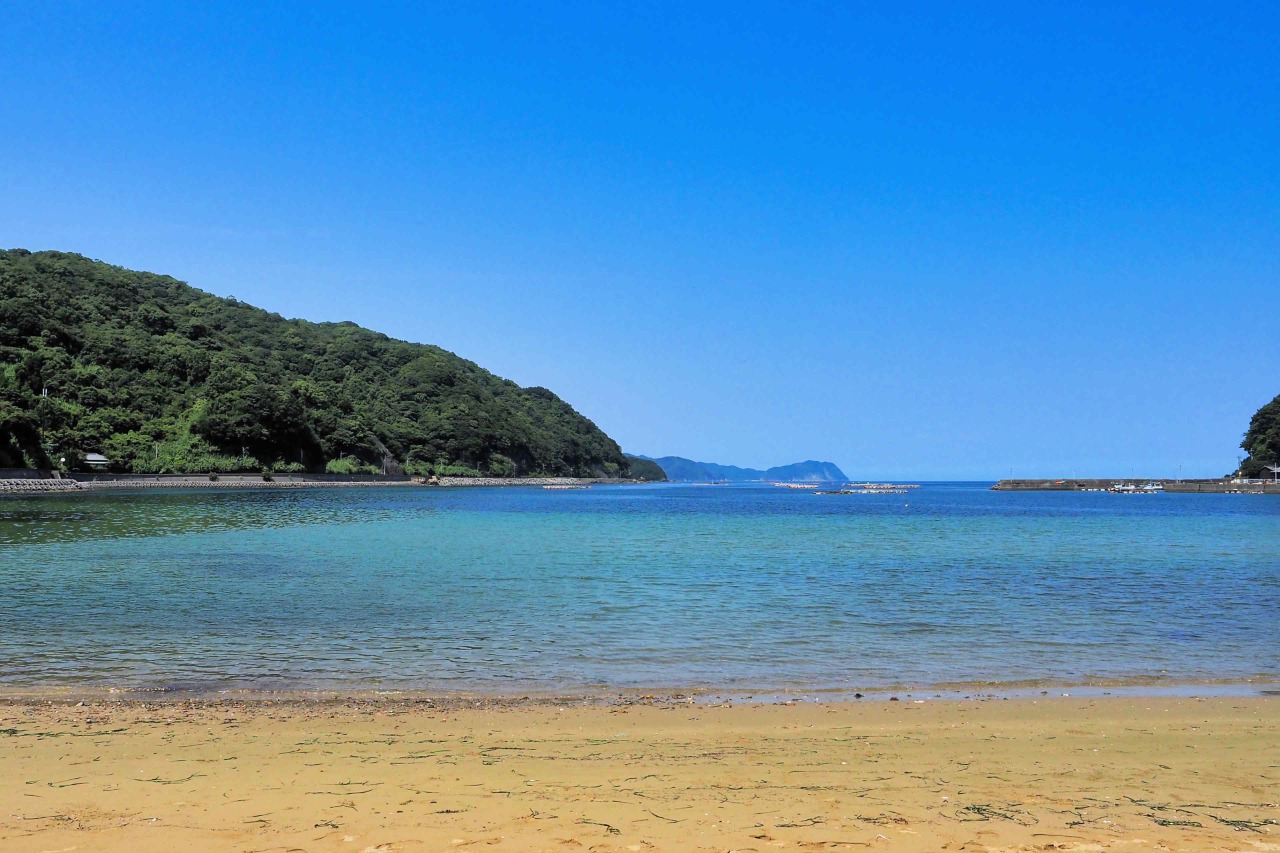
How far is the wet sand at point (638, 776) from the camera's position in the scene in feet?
17.7

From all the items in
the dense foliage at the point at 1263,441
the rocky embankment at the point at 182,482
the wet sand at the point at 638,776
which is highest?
the dense foliage at the point at 1263,441

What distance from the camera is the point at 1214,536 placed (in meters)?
42.8

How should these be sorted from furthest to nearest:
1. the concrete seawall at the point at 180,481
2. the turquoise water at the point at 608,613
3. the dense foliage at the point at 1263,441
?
the dense foliage at the point at 1263,441 → the concrete seawall at the point at 180,481 → the turquoise water at the point at 608,613

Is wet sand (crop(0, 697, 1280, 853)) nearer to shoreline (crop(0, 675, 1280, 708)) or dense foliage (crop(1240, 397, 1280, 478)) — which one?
shoreline (crop(0, 675, 1280, 708))

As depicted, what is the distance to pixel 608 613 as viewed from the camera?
16.7 metres

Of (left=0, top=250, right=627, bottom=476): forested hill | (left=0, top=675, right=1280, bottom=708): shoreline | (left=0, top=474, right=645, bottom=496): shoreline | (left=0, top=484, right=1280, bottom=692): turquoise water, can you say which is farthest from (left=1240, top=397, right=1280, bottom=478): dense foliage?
(left=0, top=675, right=1280, bottom=708): shoreline

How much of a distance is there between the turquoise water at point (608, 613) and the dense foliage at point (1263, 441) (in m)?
116

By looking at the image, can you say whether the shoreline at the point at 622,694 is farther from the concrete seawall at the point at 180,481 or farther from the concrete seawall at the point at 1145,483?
the concrete seawall at the point at 1145,483

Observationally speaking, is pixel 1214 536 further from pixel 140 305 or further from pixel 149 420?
pixel 140 305

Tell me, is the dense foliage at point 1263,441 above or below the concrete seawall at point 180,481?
above

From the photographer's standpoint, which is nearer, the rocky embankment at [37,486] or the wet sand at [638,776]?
the wet sand at [638,776]

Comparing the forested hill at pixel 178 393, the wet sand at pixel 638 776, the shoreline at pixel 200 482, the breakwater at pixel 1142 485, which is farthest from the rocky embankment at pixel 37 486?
the breakwater at pixel 1142 485

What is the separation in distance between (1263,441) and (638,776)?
517 ft

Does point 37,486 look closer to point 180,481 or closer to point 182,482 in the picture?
point 180,481
